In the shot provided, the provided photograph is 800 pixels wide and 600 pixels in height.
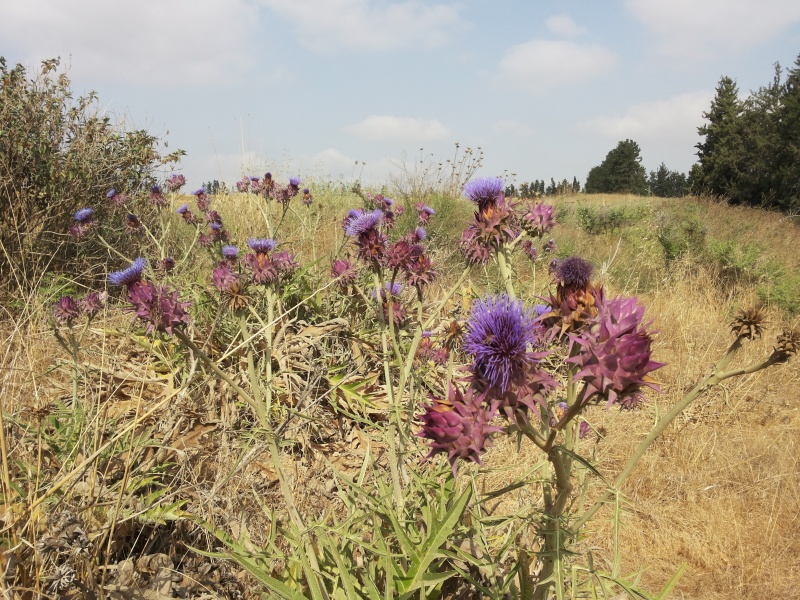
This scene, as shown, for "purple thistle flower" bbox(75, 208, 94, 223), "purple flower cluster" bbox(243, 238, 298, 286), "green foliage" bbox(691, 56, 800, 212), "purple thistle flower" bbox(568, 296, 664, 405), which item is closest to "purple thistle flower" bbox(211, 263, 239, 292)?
"purple flower cluster" bbox(243, 238, 298, 286)

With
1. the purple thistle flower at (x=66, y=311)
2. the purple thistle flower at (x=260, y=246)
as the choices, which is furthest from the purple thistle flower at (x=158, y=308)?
the purple thistle flower at (x=66, y=311)

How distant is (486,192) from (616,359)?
1.19 meters

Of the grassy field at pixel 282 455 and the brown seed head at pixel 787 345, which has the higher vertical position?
the brown seed head at pixel 787 345

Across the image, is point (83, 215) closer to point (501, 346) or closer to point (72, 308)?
point (72, 308)

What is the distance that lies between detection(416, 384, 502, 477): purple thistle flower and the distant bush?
4700mm

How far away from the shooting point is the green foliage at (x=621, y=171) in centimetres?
6744

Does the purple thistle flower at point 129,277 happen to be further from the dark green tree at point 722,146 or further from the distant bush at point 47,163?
the dark green tree at point 722,146

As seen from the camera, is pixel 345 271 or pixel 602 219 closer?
pixel 345 271

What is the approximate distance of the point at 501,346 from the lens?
1282 millimetres

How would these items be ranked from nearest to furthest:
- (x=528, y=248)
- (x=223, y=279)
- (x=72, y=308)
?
(x=223, y=279) → (x=72, y=308) → (x=528, y=248)

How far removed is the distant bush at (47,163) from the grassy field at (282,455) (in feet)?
1.86

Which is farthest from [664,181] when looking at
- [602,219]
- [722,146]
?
[602,219]

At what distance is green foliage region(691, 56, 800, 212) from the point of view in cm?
2852

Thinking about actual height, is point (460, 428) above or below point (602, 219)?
below
